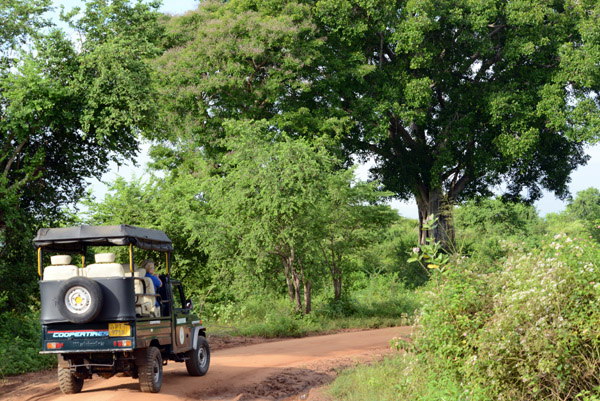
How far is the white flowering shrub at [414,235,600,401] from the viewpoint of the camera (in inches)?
316

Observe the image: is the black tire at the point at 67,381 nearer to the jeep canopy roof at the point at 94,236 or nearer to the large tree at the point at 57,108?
the jeep canopy roof at the point at 94,236

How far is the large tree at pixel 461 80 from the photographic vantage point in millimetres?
33156

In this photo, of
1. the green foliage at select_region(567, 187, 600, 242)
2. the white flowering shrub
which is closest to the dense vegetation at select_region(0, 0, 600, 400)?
the white flowering shrub

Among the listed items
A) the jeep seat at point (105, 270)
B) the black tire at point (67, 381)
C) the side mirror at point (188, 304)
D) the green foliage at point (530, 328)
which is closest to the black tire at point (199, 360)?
the side mirror at point (188, 304)

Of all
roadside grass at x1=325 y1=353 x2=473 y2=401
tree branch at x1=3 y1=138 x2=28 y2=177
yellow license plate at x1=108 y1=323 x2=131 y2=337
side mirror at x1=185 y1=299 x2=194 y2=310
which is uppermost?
tree branch at x1=3 y1=138 x2=28 y2=177

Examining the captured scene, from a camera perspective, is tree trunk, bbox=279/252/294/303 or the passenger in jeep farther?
tree trunk, bbox=279/252/294/303

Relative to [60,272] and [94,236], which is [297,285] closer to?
[94,236]

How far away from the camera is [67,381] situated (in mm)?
11508

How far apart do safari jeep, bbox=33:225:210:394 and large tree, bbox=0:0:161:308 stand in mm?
7441

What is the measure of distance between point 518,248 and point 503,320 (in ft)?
5.51

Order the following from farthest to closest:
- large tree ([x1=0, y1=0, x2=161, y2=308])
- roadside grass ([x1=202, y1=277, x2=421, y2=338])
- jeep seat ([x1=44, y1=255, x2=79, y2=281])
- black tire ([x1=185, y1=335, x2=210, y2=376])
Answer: roadside grass ([x1=202, y1=277, x2=421, y2=338]), large tree ([x1=0, y1=0, x2=161, y2=308]), black tire ([x1=185, y1=335, x2=210, y2=376]), jeep seat ([x1=44, y1=255, x2=79, y2=281])

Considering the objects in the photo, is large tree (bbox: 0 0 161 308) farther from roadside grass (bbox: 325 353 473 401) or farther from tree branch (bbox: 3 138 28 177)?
roadside grass (bbox: 325 353 473 401)

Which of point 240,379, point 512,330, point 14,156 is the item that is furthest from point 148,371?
point 14,156

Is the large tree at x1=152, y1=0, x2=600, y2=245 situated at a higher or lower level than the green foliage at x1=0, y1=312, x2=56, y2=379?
higher
